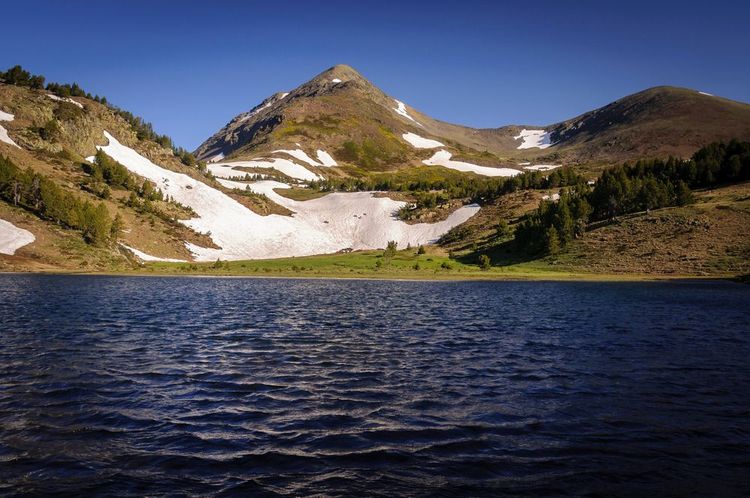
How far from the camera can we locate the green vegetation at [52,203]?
10369cm

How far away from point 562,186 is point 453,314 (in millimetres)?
135342

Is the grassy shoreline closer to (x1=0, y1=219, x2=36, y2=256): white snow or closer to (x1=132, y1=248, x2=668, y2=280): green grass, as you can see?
(x1=132, y1=248, x2=668, y2=280): green grass

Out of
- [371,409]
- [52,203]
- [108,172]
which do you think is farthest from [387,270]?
[371,409]

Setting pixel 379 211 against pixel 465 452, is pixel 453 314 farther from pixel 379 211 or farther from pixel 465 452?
pixel 379 211

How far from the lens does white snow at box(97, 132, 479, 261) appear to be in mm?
138750

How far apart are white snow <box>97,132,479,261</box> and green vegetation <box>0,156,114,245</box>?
29.8 metres

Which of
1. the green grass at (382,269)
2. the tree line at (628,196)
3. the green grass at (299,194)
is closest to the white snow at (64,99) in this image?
the green grass at (299,194)

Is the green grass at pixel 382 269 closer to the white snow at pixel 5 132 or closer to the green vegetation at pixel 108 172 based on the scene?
the green vegetation at pixel 108 172

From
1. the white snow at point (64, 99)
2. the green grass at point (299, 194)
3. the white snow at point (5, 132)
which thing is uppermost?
the white snow at point (64, 99)

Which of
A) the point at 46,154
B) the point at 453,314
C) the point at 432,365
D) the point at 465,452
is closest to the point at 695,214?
the point at 453,314

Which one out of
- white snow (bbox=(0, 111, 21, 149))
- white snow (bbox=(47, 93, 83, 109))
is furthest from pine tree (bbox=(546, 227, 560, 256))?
white snow (bbox=(47, 93, 83, 109))

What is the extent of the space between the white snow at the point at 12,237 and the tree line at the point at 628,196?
336 ft

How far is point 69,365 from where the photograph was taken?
20.1 meters

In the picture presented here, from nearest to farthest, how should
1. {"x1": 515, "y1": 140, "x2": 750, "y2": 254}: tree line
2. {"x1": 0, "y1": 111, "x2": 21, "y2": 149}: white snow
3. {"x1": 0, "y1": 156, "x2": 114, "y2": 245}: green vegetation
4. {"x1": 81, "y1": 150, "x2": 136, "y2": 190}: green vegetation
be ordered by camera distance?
{"x1": 0, "y1": 156, "x2": 114, "y2": 245}: green vegetation → {"x1": 515, "y1": 140, "x2": 750, "y2": 254}: tree line → {"x1": 0, "y1": 111, "x2": 21, "y2": 149}: white snow → {"x1": 81, "y1": 150, "x2": 136, "y2": 190}: green vegetation
